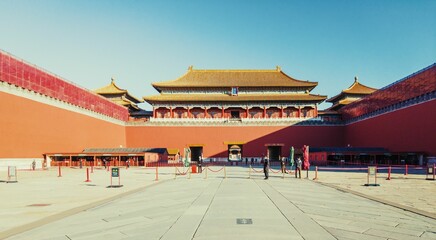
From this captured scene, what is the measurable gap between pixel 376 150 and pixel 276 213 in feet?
93.8

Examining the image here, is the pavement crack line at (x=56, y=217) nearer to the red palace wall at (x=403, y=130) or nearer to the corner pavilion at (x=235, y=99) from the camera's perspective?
the red palace wall at (x=403, y=130)

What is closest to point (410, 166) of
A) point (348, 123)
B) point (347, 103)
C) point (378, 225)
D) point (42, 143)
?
point (348, 123)

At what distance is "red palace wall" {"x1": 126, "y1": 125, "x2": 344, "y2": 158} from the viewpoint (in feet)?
137

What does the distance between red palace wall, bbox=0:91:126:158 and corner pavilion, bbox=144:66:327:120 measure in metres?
9.80

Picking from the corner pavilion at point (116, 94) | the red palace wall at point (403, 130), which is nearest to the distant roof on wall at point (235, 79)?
the corner pavilion at point (116, 94)

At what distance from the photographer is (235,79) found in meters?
46.7

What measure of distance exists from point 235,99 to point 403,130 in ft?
68.0

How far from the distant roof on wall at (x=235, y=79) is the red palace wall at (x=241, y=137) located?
6219 mm

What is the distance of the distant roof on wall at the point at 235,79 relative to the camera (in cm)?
4434

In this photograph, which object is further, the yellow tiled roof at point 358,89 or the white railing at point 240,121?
the yellow tiled roof at point 358,89

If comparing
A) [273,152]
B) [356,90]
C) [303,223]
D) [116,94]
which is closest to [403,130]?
[273,152]

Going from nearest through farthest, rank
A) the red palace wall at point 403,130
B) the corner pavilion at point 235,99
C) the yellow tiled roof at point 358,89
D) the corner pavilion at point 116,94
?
1. the red palace wall at point 403,130
2. the corner pavilion at point 235,99
3. the yellow tiled roof at point 358,89
4. the corner pavilion at point 116,94

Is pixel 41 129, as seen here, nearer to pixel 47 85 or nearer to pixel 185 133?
pixel 47 85

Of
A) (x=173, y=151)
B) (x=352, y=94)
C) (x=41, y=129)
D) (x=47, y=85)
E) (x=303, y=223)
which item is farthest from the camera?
(x=352, y=94)
